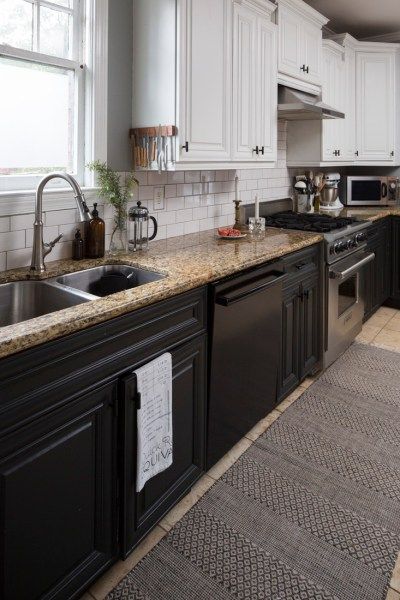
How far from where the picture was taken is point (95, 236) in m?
2.04

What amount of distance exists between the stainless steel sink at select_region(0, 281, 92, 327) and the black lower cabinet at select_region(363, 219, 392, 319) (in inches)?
108

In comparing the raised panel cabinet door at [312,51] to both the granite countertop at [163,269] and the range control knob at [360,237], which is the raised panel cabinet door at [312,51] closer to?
the range control knob at [360,237]

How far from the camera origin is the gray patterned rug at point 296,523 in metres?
1.51

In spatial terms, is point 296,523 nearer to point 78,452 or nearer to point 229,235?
point 78,452

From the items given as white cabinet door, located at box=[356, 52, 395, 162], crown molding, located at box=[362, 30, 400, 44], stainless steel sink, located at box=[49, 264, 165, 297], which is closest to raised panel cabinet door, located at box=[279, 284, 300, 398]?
stainless steel sink, located at box=[49, 264, 165, 297]

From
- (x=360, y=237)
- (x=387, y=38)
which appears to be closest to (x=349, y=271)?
(x=360, y=237)

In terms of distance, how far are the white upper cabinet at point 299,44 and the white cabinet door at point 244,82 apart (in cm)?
40

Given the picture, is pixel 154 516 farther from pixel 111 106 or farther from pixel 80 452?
pixel 111 106

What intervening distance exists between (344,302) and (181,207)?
1.35 metres

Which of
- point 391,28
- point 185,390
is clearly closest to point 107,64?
point 185,390

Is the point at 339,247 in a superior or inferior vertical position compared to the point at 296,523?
superior

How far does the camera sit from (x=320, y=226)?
3.04m

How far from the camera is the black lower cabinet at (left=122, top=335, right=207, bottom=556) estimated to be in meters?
1.45

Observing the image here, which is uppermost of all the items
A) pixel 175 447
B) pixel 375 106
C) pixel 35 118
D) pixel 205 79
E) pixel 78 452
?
pixel 375 106
